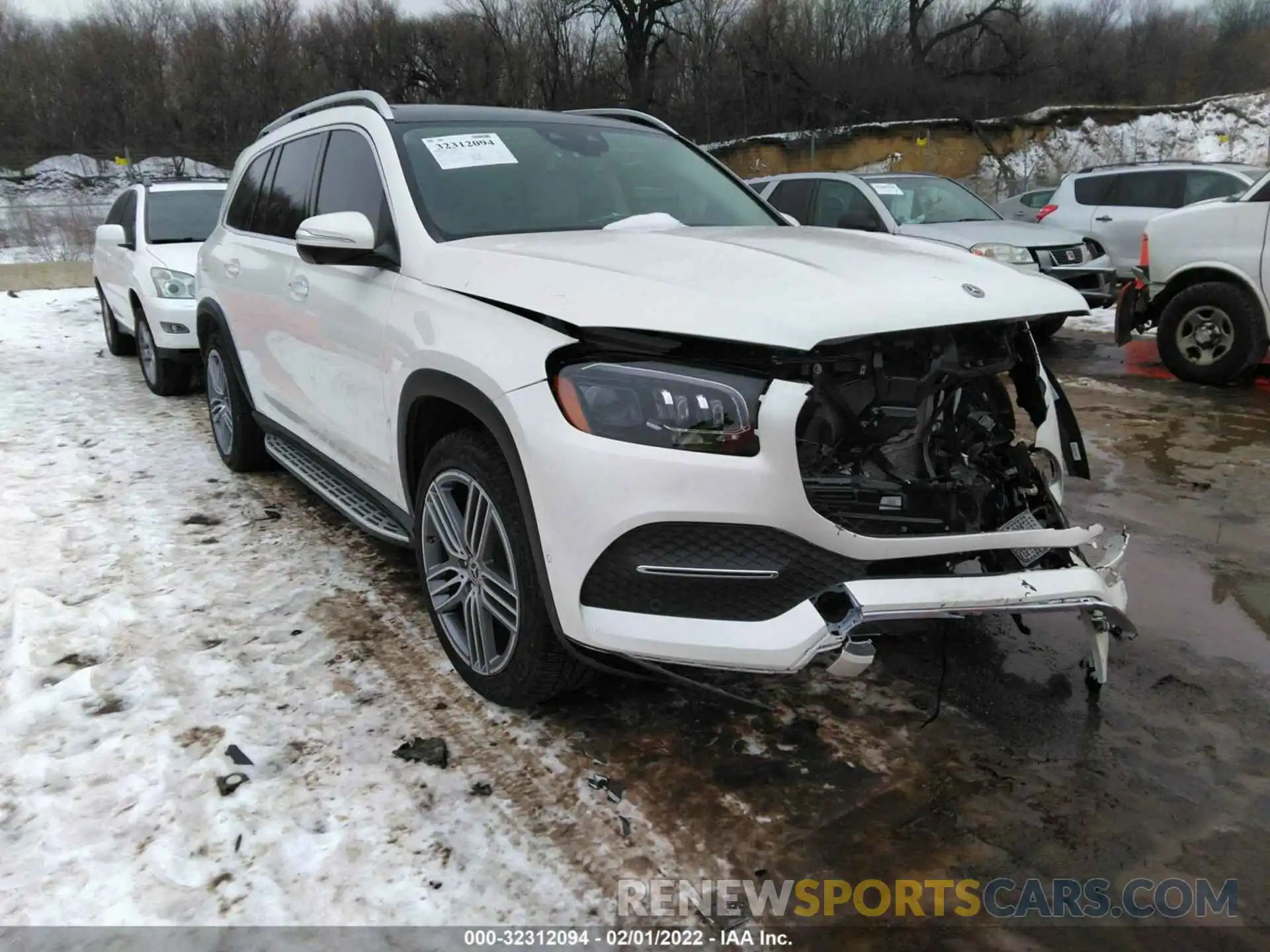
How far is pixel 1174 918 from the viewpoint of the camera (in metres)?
1.97

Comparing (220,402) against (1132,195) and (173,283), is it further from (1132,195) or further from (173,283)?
(1132,195)

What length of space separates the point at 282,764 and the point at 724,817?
4.11ft

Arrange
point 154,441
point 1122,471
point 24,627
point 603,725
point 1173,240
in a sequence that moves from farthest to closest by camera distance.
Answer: point 1173,240 → point 154,441 → point 1122,471 → point 24,627 → point 603,725

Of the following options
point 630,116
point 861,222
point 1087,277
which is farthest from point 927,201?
point 630,116

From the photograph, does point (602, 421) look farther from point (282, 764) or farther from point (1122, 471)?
point (1122, 471)

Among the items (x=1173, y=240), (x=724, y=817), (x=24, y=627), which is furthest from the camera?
(x=1173, y=240)

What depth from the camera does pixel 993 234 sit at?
28.9 ft

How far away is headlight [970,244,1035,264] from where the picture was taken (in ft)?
27.5

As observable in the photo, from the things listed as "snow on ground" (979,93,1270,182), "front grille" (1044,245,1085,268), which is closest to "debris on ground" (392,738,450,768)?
"front grille" (1044,245,1085,268)

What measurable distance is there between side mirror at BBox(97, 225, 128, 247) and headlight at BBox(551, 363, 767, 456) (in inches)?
268

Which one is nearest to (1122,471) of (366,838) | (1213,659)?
(1213,659)

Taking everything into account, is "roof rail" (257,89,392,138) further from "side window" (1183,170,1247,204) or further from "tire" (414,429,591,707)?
"side window" (1183,170,1247,204)

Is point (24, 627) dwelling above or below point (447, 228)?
below

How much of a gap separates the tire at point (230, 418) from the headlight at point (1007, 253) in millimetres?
6568
